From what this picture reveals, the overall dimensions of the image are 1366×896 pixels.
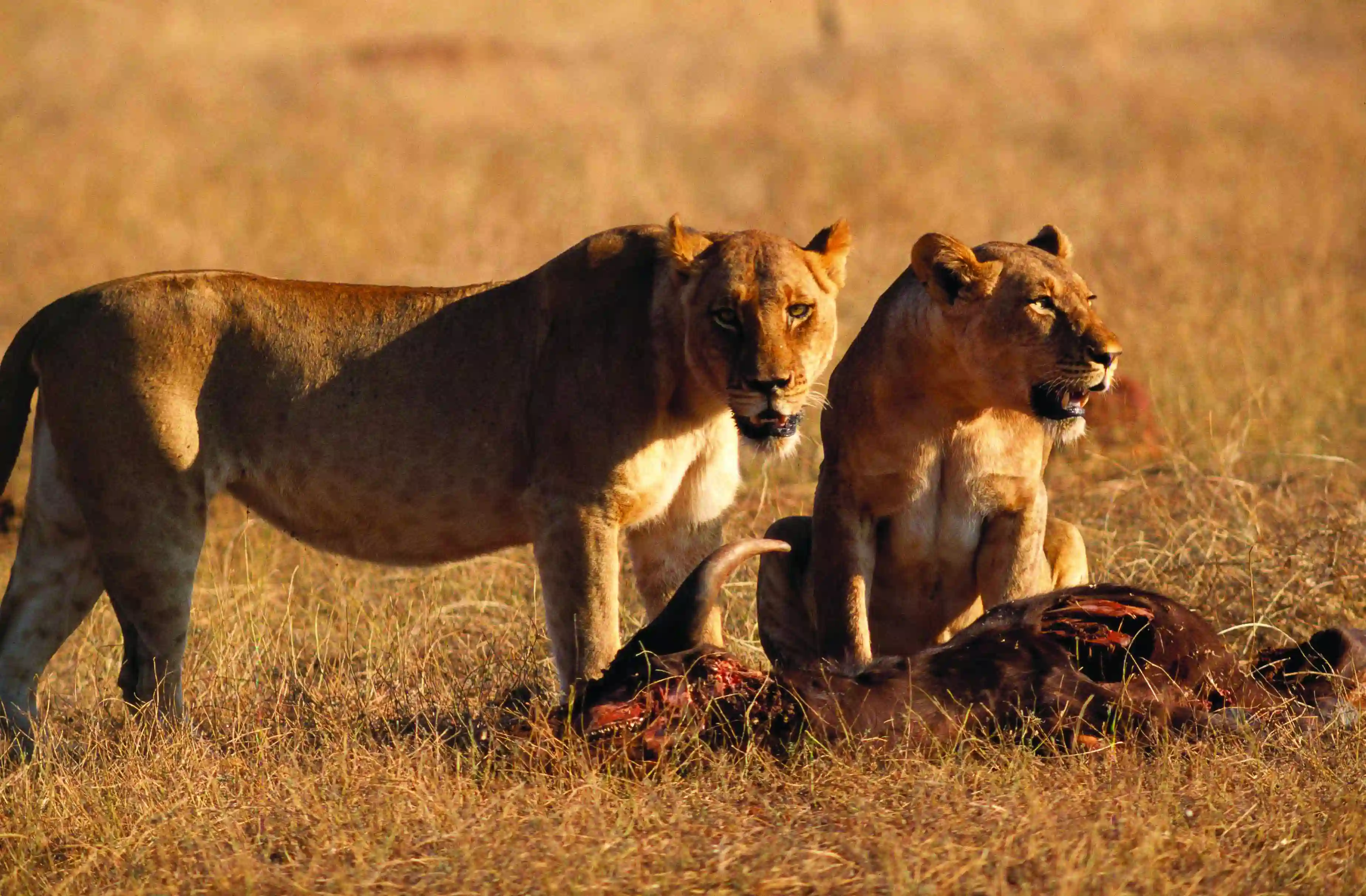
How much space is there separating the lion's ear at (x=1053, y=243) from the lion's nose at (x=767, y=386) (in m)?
0.94

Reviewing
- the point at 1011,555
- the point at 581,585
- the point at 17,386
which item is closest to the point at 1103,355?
the point at 1011,555

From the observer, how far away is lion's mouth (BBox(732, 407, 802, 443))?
4.40 meters

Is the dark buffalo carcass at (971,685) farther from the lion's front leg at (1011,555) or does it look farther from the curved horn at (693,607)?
the lion's front leg at (1011,555)

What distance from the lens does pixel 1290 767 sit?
3.92 meters

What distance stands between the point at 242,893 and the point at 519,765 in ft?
2.55

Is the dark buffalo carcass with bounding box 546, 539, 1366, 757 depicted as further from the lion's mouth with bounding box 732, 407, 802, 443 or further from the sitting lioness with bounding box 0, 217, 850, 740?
the sitting lioness with bounding box 0, 217, 850, 740

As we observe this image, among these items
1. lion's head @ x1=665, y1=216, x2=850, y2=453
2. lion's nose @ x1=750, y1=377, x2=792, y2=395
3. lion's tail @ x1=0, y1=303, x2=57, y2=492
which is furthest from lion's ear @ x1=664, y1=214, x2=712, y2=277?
lion's tail @ x1=0, y1=303, x2=57, y2=492

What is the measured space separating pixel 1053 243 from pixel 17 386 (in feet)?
9.39

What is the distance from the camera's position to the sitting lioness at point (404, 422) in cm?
461

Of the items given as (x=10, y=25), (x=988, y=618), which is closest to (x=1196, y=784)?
(x=988, y=618)

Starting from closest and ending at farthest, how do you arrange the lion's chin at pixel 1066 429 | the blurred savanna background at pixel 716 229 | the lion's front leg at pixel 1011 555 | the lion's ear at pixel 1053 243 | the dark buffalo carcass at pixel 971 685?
the blurred savanna background at pixel 716 229
the dark buffalo carcass at pixel 971 685
the lion's chin at pixel 1066 429
the lion's front leg at pixel 1011 555
the lion's ear at pixel 1053 243

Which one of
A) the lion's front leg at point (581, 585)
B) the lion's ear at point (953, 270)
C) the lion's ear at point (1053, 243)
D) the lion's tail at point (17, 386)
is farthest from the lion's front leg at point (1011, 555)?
the lion's tail at point (17, 386)

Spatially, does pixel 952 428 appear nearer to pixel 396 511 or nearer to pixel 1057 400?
pixel 1057 400

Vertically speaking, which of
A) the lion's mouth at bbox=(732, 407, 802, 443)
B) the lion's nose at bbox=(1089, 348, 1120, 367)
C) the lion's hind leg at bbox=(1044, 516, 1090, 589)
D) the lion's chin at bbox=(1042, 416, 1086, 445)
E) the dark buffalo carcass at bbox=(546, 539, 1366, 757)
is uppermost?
the lion's nose at bbox=(1089, 348, 1120, 367)
